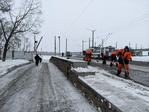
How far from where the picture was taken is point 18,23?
38875 mm

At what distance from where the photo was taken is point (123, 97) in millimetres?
6172

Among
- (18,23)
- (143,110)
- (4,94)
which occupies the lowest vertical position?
(4,94)

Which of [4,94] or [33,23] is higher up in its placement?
[33,23]

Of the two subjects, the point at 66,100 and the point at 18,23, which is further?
the point at 18,23

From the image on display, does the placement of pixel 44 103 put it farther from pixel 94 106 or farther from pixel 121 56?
pixel 121 56

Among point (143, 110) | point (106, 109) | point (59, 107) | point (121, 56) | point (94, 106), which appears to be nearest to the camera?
point (143, 110)

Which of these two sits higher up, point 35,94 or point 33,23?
point 33,23

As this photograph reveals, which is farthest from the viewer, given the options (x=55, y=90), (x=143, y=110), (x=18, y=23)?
(x=18, y=23)

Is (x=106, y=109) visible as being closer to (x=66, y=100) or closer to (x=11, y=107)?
(x=66, y=100)

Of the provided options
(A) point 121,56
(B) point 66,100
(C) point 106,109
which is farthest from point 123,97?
(A) point 121,56

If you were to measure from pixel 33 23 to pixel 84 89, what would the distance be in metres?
33.5

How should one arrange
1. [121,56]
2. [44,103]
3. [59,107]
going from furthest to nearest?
[121,56], [44,103], [59,107]

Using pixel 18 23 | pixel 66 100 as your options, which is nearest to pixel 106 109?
pixel 66 100

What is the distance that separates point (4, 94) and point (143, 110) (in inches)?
272
